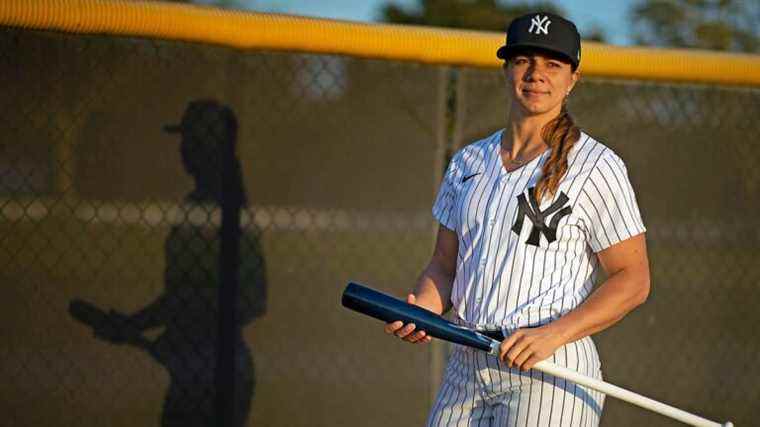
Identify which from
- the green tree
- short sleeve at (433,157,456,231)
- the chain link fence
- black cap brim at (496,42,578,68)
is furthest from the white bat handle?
the green tree

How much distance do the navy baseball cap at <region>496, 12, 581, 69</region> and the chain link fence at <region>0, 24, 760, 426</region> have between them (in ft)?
4.71

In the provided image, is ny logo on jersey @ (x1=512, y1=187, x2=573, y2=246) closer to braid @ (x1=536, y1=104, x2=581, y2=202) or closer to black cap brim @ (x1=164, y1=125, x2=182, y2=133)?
braid @ (x1=536, y1=104, x2=581, y2=202)

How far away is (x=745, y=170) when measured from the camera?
15.6 feet

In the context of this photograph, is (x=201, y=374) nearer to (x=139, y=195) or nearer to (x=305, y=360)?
(x=305, y=360)

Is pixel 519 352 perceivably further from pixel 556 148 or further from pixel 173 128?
pixel 173 128

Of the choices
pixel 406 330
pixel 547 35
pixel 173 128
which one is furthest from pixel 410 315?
pixel 173 128

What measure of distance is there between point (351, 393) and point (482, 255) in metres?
1.58

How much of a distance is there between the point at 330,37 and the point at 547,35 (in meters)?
1.42

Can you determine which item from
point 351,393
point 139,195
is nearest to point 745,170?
point 351,393

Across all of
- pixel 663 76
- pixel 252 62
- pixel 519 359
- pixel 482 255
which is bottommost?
pixel 519 359

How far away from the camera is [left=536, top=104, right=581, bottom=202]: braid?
2.84 meters

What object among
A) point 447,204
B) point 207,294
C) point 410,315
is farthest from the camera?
point 207,294

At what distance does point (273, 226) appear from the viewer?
4191 millimetres

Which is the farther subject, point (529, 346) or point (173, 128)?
point (173, 128)
